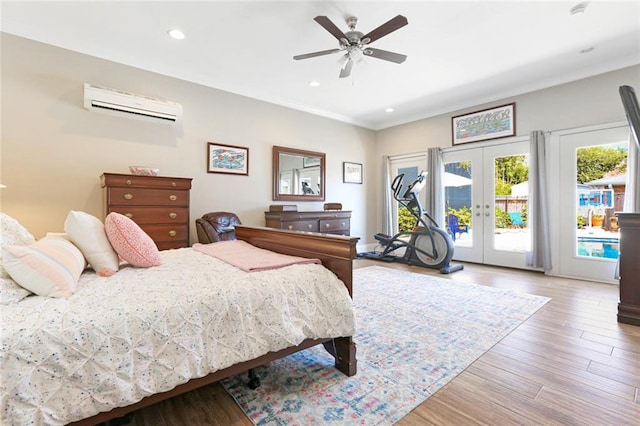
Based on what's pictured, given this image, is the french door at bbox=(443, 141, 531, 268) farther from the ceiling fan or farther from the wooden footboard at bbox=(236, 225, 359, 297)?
the wooden footboard at bbox=(236, 225, 359, 297)

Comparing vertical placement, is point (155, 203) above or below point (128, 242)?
above

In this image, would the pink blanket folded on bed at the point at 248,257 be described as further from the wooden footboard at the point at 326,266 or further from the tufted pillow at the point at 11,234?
the tufted pillow at the point at 11,234

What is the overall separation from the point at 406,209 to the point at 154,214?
4758mm

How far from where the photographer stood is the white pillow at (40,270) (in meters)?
1.25

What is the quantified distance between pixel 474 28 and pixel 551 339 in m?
3.09

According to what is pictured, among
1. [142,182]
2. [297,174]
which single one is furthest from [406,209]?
[142,182]

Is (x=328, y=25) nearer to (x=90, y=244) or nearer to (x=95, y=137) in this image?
(x=90, y=244)

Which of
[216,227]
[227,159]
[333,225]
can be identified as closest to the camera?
[216,227]

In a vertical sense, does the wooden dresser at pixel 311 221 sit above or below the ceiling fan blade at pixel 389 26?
below

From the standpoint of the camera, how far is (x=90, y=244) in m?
1.72

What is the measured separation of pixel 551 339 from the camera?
7.47ft

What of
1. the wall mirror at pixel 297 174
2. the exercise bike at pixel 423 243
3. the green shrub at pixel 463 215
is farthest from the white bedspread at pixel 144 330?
the green shrub at pixel 463 215

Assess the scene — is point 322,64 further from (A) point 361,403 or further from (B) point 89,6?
(A) point 361,403

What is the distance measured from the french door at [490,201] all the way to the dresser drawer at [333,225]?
2.00m
